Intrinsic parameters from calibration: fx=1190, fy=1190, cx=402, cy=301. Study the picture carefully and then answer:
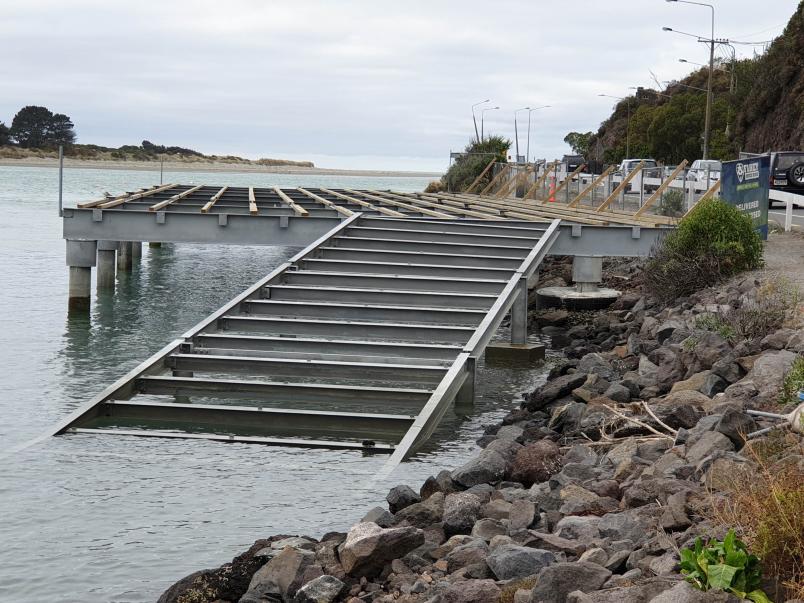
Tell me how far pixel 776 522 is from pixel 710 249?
14.3 metres

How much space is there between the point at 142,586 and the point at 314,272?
1056cm

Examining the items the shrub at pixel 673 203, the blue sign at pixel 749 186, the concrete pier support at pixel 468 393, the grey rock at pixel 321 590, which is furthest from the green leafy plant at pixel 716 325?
the shrub at pixel 673 203

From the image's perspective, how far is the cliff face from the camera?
5978 centimetres

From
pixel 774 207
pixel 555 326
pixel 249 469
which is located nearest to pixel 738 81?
pixel 774 207

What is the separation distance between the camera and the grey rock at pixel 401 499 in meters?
10.7

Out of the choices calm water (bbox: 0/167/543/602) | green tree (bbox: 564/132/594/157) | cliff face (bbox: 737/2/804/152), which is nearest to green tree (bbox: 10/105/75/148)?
green tree (bbox: 564/132/594/157)

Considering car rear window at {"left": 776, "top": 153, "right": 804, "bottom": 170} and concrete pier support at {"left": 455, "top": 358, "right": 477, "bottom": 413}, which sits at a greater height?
car rear window at {"left": 776, "top": 153, "right": 804, "bottom": 170}

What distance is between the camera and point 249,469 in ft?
42.2

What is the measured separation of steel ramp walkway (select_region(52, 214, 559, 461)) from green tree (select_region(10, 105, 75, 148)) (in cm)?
13179

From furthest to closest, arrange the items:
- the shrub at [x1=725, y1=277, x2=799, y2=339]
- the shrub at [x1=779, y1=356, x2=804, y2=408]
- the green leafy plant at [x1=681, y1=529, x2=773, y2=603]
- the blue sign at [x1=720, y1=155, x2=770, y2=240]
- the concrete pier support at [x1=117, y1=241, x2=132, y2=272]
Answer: the concrete pier support at [x1=117, y1=241, x2=132, y2=272]
the blue sign at [x1=720, y1=155, x2=770, y2=240]
the shrub at [x1=725, y1=277, x2=799, y2=339]
the shrub at [x1=779, y1=356, x2=804, y2=408]
the green leafy plant at [x1=681, y1=529, x2=773, y2=603]

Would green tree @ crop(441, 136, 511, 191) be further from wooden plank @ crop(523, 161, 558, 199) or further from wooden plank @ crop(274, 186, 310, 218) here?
wooden plank @ crop(274, 186, 310, 218)

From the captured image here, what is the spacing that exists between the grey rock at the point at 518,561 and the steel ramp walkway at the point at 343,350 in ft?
16.9

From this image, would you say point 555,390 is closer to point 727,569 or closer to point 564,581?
point 564,581

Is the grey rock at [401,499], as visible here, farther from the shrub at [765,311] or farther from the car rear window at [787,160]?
the car rear window at [787,160]
